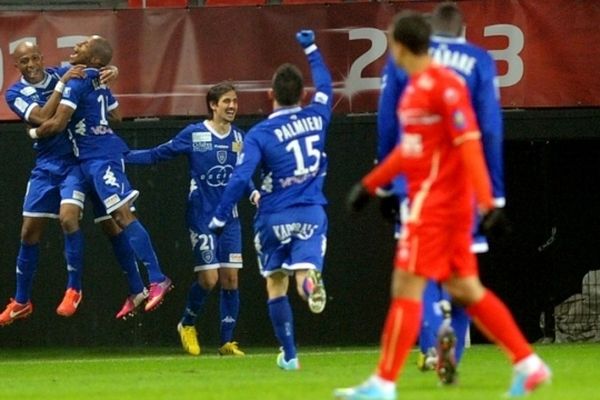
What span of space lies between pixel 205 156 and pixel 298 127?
111 inches

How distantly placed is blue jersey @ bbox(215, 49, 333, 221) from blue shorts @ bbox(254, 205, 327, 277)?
0.07 metres

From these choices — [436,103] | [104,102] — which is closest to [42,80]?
[104,102]

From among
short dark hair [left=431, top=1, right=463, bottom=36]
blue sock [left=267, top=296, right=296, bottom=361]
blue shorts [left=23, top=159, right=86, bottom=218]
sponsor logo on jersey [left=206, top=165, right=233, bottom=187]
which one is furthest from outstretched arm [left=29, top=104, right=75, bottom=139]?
short dark hair [left=431, top=1, right=463, bottom=36]

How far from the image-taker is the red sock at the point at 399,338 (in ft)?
24.6

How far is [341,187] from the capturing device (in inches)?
622

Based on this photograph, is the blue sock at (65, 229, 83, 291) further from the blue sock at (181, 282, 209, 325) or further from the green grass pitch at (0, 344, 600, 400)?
the blue sock at (181, 282, 209, 325)

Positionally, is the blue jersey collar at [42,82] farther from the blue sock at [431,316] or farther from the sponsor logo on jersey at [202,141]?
the blue sock at [431,316]

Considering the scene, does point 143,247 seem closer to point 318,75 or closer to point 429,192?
point 318,75

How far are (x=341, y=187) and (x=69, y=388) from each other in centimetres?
595

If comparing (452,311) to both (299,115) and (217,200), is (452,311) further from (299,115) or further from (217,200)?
(217,200)

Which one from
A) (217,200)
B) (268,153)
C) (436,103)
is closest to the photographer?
(436,103)

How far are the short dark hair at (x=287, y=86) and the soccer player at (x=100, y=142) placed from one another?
3.06m

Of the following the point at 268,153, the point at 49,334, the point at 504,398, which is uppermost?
the point at 268,153

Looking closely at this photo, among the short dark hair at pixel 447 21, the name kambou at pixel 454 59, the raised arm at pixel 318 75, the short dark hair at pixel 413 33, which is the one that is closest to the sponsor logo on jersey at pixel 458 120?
the short dark hair at pixel 413 33
